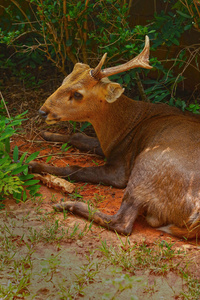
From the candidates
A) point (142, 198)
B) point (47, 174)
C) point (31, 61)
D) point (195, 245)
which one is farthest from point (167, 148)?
point (31, 61)

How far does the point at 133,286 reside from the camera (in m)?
3.02

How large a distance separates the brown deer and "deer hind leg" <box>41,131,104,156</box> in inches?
0.6

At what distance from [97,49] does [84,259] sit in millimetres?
3798

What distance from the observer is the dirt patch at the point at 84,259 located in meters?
2.95

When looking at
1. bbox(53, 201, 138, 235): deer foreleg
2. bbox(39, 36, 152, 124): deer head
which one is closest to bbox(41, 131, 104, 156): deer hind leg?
bbox(39, 36, 152, 124): deer head

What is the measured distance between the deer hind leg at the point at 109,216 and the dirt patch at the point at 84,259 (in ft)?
0.25

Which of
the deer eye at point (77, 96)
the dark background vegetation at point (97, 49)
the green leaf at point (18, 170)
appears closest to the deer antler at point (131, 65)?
the deer eye at point (77, 96)

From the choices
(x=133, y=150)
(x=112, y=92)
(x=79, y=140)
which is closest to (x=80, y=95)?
(x=112, y=92)

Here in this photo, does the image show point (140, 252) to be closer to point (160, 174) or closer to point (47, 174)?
point (160, 174)

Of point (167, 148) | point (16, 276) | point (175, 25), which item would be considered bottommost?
point (16, 276)

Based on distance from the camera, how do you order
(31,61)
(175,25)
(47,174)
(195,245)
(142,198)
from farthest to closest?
(31,61) < (175,25) < (47,174) < (142,198) < (195,245)

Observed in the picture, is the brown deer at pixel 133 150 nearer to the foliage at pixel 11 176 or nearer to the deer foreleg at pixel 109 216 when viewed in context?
the deer foreleg at pixel 109 216

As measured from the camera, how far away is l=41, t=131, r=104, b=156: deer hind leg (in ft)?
18.7

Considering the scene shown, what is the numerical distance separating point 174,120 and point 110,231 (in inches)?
69.0
